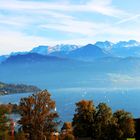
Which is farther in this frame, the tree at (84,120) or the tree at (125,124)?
the tree at (84,120)

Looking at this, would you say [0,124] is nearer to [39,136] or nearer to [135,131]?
[39,136]

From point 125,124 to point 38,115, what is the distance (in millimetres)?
9833

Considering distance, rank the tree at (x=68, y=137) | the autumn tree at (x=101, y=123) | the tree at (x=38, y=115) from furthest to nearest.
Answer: the autumn tree at (x=101, y=123)
the tree at (x=68, y=137)
the tree at (x=38, y=115)

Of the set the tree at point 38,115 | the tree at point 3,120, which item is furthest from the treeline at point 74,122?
the tree at point 3,120

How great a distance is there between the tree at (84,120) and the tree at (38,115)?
7.82 metres

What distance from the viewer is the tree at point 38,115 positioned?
32562 millimetres

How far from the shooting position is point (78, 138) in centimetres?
4016

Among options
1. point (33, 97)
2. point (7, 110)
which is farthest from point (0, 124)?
point (33, 97)

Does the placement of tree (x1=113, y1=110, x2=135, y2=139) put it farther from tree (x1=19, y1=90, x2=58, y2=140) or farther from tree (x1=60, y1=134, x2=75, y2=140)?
tree (x1=19, y1=90, x2=58, y2=140)

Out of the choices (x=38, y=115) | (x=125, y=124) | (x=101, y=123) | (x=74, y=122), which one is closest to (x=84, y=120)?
(x=74, y=122)

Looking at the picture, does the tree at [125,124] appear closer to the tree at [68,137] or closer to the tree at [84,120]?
the tree at [84,120]

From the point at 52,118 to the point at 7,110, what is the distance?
285 inches

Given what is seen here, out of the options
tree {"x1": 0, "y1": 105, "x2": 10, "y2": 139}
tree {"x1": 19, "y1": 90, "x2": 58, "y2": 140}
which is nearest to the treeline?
tree {"x1": 19, "y1": 90, "x2": 58, "y2": 140}

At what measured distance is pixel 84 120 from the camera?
41.2 meters
